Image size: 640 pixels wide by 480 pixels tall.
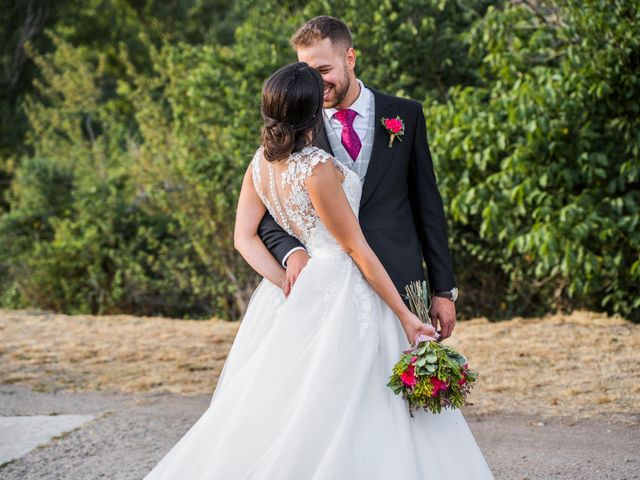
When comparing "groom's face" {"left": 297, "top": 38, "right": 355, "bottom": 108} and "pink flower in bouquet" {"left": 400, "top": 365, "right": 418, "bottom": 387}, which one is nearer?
"pink flower in bouquet" {"left": 400, "top": 365, "right": 418, "bottom": 387}

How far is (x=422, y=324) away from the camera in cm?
279

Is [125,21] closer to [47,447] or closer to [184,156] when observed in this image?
[184,156]

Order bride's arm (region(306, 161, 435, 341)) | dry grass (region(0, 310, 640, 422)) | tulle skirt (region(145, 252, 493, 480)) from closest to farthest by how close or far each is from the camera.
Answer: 1. tulle skirt (region(145, 252, 493, 480))
2. bride's arm (region(306, 161, 435, 341))
3. dry grass (region(0, 310, 640, 422))

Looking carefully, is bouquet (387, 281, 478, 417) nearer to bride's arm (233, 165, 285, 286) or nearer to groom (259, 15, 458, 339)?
groom (259, 15, 458, 339)

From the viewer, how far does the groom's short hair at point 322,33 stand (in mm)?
3029

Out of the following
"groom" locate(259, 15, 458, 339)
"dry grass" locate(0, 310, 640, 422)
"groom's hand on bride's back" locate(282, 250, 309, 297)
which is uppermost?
"groom" locate(259, 15, 458, 339)

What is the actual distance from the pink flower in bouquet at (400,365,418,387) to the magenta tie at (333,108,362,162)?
31.8 inches

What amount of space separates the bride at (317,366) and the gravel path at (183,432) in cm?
166

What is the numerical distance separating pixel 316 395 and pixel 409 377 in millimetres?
301

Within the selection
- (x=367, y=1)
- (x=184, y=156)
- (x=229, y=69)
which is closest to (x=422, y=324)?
(x=367, y=1)

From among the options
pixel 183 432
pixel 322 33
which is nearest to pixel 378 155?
pixel 322 33

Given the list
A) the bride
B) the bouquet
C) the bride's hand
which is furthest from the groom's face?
the bouquet

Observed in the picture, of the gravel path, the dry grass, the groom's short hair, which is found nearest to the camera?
the groom's short hair

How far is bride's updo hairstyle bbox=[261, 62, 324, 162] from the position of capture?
2.70 metres
